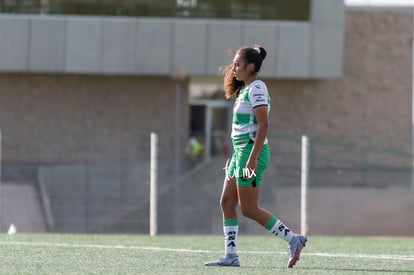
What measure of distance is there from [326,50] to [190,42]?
14.4ft

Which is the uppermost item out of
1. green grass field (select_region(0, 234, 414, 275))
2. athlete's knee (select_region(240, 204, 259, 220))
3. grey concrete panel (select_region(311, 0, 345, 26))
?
grey concrete panel (select_region(311, 0, 345, 26))

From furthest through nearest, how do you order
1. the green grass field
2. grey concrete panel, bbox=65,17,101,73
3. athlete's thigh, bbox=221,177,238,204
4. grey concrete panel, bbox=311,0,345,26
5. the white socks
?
grey concrete panel, bbox=311,0,345,26 → grey concrete panel, bbox=65,17,101,73 → the white socks → athlete's thigh, bbox=221,177,238,204 → the green grass field

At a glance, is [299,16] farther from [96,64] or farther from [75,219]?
[75,219]

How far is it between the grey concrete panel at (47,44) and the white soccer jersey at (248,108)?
85.7 ft

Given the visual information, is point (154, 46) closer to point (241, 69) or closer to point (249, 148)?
Result: point (241, 69)

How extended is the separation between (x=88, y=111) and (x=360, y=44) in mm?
9307

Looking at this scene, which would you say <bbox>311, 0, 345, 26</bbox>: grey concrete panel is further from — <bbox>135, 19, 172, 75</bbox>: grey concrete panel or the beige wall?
<bbox>135, 19, 172, 75</bbox>: grey concrete panel

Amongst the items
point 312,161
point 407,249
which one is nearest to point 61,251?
point 407,249

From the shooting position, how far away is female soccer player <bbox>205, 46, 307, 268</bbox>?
9750 millimetres

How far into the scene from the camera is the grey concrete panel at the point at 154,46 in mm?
35625

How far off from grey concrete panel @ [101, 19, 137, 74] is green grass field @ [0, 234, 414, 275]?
848 inches

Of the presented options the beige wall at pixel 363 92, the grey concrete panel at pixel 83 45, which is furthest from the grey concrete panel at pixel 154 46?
the beige wall at pixel 363 92

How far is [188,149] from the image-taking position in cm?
2872

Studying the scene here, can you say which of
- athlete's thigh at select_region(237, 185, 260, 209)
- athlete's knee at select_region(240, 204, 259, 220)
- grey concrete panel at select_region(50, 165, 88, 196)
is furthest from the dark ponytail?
grey concrete panel at select_region(50, 165, 88, 196)
